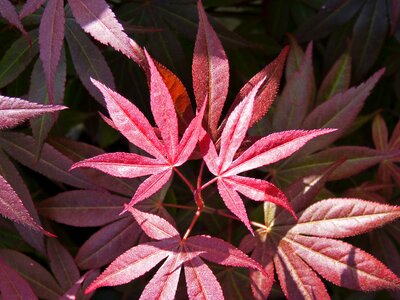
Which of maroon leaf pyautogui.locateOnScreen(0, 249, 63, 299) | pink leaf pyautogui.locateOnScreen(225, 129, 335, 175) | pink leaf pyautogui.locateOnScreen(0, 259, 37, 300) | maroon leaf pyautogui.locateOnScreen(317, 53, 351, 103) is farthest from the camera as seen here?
maroon leaf pyautogui.locateOnScreen(317, 53, 351, 103)

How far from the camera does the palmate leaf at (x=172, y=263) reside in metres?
0.68

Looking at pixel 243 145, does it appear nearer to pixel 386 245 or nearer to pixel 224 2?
pixel 386 245

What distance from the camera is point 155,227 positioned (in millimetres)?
729

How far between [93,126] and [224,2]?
398mm

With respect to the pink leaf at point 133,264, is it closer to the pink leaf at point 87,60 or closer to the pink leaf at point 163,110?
the pink leaf at point 163,110

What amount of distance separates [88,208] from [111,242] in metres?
0.06

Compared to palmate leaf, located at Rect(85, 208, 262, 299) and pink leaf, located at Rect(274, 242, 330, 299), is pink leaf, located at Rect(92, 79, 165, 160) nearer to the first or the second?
palmate leaf, located at Rect(85, 208, 262, 299)

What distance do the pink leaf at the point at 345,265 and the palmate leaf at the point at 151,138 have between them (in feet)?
0.71

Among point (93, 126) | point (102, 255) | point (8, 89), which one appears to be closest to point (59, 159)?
point (102, 255)

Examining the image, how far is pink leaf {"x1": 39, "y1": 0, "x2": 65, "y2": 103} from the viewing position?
693 millimetres

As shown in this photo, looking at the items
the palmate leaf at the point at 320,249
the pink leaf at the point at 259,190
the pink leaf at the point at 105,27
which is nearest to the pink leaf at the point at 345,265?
the palmate leaf at the point at 320,249

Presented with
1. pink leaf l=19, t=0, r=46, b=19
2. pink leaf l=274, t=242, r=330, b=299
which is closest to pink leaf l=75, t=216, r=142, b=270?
pink leaf l=274, t=242, r=330, b=299

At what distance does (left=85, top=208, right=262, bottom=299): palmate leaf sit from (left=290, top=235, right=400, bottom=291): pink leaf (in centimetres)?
11

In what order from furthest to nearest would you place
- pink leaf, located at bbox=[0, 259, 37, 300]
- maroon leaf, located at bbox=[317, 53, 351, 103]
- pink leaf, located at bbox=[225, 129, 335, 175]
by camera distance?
maroon leaf, located at bbox=[317, 53, 351, 103] → pink leaf, located at bbox=[0, 259, 37, 300] → pink leaf, located at bbox=[225, 129, 335, 175]
